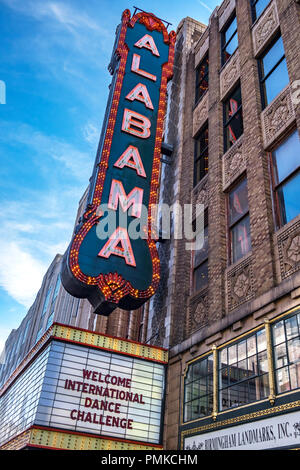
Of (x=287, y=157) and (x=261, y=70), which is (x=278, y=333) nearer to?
(x=287, y=157)

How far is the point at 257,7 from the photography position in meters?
16.2

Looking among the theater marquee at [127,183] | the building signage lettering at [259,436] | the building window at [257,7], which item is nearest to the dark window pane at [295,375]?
the building signage lettering at [259,436]

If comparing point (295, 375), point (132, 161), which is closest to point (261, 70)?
point (132, 161)

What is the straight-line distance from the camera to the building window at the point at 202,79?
20.1 meters

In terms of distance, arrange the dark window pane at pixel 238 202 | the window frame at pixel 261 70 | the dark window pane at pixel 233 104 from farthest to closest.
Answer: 1. the dark window pane at pixel 233 104
2. the window frame at pixel 261 70
3. the dark window pane at pixel 238 202

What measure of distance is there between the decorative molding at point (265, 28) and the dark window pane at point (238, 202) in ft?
16.5

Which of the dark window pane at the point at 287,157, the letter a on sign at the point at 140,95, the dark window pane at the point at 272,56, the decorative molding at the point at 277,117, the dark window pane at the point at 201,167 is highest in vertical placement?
the letter a on sign at the point at 140,95

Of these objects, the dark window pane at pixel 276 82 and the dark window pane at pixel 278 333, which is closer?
the dark window pane at pixel 278 333

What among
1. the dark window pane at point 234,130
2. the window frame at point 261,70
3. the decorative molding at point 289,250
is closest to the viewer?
the decorative molding at point 289,250

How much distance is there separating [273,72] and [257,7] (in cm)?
406

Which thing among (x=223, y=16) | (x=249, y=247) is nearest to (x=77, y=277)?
(x=249, y=247)

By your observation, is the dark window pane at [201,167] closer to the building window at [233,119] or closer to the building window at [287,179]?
the building window at [233,119]
